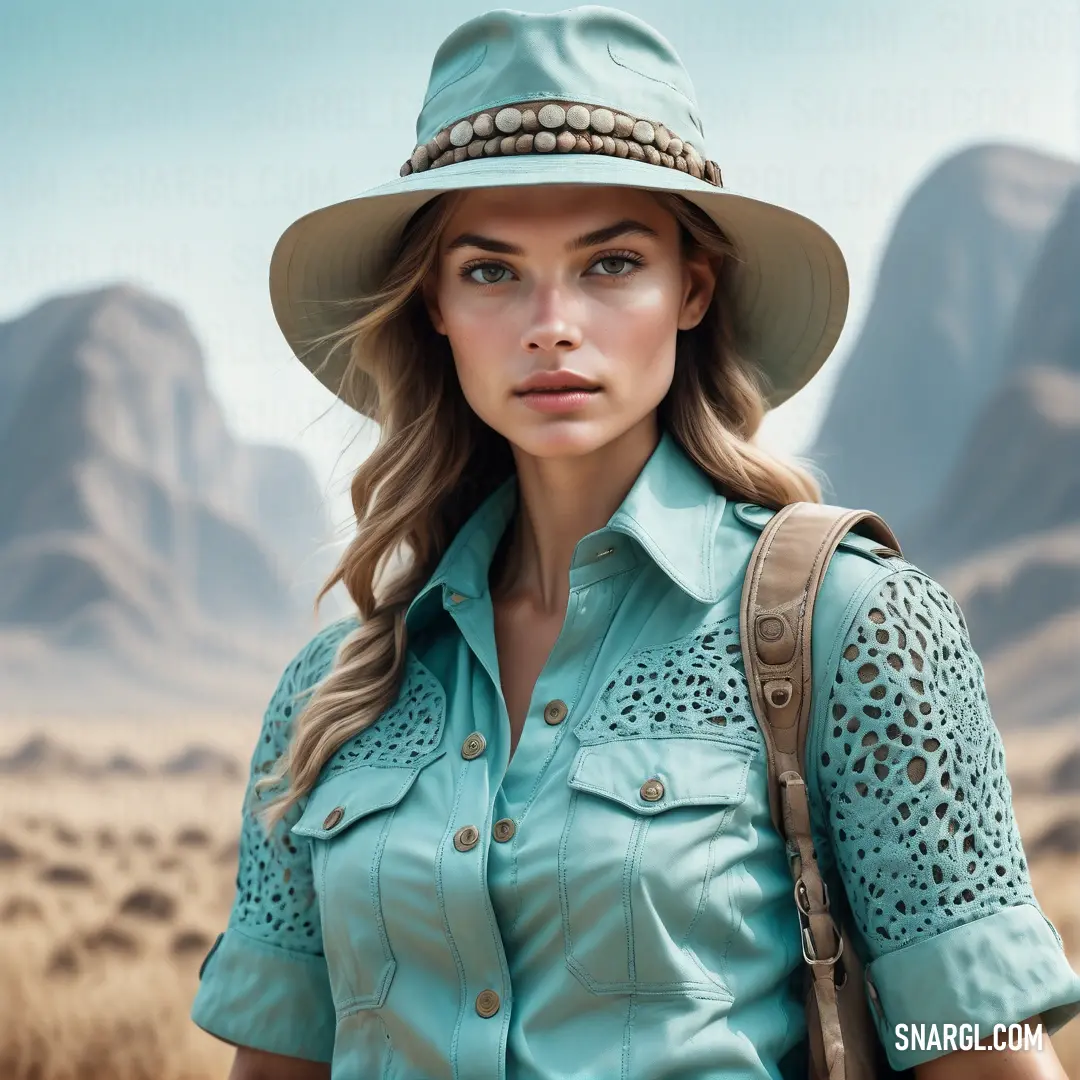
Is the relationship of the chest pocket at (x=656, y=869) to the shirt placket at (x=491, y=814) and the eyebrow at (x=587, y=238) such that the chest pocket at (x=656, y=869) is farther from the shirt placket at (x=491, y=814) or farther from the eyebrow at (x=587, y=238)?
the eyebrow at (x=587, y=238)

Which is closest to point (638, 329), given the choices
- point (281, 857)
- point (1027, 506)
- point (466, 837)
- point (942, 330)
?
point (466, 837)

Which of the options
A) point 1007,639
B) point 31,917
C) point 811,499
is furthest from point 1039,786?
point 811,499

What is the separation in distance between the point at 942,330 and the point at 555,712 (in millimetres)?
10172

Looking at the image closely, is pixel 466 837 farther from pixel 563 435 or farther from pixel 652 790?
pixel 563 435

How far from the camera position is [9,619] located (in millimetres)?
9188

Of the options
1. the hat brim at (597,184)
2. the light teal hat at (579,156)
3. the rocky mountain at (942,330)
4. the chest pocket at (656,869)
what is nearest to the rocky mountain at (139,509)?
the rocky mountain at (942,330)

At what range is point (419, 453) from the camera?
7.59 ft

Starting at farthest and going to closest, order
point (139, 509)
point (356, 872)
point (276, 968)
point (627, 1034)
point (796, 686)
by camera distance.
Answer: point (139, 509) < point (276, 968) < point (356, 872) < point (796, 686) < point (627, 1034)

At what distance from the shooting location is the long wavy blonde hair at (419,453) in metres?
2.10

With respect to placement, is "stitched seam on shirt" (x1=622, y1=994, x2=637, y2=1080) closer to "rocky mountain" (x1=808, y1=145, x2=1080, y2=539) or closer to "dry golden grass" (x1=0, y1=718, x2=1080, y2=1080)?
"dry golden grass" (x1=0, y1=718, x2=1080, y2=1080)

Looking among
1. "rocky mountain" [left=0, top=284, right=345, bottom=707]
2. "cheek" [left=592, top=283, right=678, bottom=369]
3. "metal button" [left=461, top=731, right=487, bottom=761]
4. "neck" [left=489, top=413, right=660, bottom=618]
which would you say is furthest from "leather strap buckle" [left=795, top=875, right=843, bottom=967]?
"rocky mountain" [left=0, top=284, right=345, bottom=707]

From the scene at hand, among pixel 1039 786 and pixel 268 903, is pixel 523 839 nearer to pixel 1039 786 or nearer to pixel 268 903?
pixel 268 903

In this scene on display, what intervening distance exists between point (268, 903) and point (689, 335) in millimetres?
1051

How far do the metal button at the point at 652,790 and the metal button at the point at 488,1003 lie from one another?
11.7 inches
